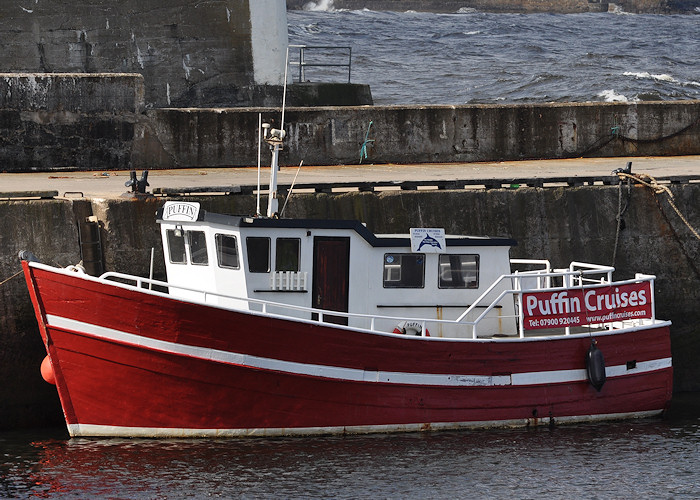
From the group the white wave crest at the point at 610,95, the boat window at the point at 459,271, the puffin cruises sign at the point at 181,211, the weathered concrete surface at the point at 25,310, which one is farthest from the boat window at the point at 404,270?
the white wave crest at the point at 610,95

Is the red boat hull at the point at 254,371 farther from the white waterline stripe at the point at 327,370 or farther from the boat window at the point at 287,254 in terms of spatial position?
the boat window at the point at 287,254

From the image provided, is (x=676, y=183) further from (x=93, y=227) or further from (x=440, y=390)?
(x=93, y=227)

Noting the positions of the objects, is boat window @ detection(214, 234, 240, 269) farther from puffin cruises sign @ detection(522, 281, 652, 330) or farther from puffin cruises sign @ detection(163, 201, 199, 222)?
puffin cruises sign @ detection(522, 281, 652, 330)

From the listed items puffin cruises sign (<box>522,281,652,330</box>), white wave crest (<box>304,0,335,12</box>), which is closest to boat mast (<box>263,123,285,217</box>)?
puffin cruises sign (<box>522,281,652,330</box>)

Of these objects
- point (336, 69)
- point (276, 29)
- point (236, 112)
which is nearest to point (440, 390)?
point (236, 112)

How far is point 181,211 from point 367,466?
145 inches

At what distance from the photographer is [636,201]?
17.0 m

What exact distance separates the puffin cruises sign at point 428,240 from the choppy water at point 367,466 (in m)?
2.21

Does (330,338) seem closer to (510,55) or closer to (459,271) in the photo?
(459,271)

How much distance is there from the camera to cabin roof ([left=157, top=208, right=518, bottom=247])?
43.9ft

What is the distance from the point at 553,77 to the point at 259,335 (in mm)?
37490

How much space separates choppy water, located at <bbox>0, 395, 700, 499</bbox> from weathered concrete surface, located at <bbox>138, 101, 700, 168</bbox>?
6171mm

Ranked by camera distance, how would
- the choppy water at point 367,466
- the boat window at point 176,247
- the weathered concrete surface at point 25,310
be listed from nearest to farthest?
the choppy water at point 367,466, the boat window at point 176,247, the weathered concrete surface at point 25,310

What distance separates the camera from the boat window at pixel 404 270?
14086mm
